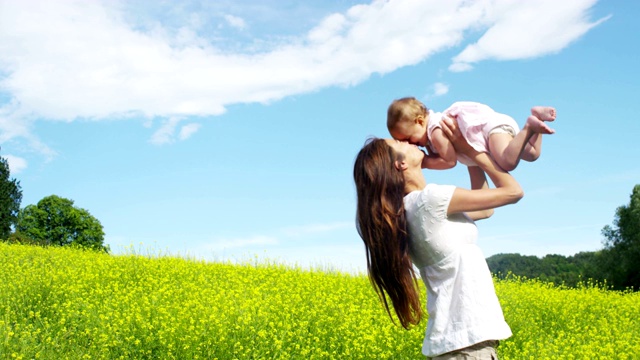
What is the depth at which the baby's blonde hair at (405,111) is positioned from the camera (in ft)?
11.5

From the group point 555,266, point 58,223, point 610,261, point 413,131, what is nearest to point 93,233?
point 58,223

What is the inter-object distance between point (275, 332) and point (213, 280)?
13.3ft

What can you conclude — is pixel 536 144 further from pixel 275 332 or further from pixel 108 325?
pixel 108 325

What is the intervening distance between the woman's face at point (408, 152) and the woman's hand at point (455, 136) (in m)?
0.26

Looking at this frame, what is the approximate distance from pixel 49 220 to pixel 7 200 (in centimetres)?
218

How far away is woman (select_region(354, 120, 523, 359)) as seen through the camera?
2916mm

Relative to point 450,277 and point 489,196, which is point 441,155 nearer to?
point 489,196

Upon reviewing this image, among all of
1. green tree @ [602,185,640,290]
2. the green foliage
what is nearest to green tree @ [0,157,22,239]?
the green foliage

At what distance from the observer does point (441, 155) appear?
342 centimetres

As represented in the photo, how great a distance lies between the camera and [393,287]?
3264 millimetres

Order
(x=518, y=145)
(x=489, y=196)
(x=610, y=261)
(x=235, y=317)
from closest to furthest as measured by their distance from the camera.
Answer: (x=489, y=196) → (x=518, y=145) → (x=235, y=317) → (x=610, y=261)

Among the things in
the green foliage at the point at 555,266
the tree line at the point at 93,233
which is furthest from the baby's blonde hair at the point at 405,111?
the tree line at the point at 93,233

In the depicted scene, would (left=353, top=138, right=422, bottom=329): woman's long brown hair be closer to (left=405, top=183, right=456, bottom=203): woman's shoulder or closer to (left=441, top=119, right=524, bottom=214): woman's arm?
(left=405, top=183, right=456, bottom=203): woman's shoulder

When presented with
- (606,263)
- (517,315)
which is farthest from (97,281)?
(606,263)
